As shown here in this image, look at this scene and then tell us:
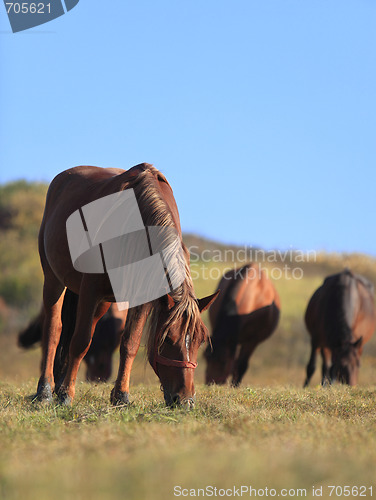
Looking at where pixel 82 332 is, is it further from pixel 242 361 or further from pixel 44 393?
pixel 242 361

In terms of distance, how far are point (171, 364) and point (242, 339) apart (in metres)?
7.16

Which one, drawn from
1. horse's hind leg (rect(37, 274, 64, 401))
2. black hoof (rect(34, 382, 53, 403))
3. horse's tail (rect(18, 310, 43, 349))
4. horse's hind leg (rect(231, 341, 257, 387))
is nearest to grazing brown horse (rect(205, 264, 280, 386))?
horse's hind leg (rect(231, 341, 257, 387))

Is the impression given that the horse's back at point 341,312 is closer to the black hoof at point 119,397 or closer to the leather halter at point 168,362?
the black hoof at point 119,397

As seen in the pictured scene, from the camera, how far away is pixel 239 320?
36.1ft

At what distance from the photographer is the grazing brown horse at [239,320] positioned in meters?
10.8

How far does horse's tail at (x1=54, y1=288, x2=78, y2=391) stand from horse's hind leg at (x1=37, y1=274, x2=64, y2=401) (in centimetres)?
24

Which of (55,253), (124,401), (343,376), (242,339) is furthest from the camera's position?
(242,339)

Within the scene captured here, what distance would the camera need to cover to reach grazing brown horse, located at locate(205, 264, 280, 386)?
35.3 ft

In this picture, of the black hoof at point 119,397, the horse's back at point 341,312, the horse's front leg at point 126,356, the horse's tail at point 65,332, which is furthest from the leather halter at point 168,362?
the horse's back at point 341,312

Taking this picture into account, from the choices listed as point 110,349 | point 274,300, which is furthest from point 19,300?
point 274,300

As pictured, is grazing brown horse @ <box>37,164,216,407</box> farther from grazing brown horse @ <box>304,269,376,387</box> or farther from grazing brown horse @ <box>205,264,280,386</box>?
grazing brown horse @ <box>304,269,376,387</box>

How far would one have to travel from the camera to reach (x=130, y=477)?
262cm

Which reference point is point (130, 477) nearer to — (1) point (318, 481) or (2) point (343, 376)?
(1) point (318, 481)

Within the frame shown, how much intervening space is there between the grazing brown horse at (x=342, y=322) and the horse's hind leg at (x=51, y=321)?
15.5 ft
